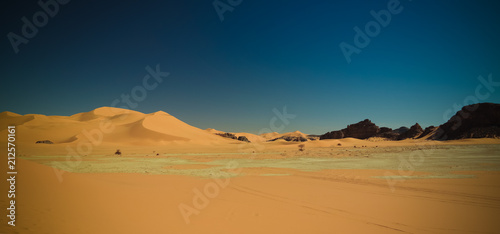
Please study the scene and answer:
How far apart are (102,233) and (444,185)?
11057 millimetres

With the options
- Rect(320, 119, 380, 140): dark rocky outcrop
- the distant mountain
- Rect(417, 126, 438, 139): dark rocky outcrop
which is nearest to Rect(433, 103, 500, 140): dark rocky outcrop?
the distant mountain

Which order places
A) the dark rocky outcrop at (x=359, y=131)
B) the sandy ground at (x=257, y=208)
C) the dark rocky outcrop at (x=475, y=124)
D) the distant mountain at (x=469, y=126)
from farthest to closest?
the dark rocky outcrop at (x=359, y=131) → the distant mountain at (x=469, y=126) → the dark rocky outcrop at (x=475, y=124) → the sandy ground at (x=257, y=208)

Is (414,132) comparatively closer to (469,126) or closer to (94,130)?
(469,126)

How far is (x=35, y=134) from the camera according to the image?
4875cm

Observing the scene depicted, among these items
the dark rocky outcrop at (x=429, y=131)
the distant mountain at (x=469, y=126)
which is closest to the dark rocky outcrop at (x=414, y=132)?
the distant mountain at (x=469, y=126)

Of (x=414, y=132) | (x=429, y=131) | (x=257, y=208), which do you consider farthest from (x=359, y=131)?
(x=257, y=208)

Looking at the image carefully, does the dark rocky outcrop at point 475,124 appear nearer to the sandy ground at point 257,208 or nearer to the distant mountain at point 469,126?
the distant mountain at point 469,126

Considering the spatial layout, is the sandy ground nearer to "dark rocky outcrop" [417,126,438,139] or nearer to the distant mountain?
the distant mountain

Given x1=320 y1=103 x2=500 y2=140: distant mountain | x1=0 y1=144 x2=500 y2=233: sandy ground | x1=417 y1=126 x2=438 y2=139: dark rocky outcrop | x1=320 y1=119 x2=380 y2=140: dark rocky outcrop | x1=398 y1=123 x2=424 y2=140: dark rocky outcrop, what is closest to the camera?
x1=0 y1=144 x2=500 y2=233: sandy ground

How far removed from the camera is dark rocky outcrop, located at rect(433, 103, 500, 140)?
47.8 meters

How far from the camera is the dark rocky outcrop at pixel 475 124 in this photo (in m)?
47.8

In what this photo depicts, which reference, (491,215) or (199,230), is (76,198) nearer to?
(199,230)

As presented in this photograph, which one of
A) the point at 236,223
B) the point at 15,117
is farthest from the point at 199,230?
the point at 15,117

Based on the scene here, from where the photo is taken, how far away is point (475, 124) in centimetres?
5116
